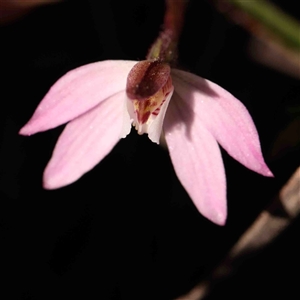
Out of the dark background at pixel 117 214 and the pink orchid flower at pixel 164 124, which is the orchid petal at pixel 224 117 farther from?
the dark background at pixel 117 214

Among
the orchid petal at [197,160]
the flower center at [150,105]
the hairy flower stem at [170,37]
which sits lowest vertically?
the orchid petal at [197,160]

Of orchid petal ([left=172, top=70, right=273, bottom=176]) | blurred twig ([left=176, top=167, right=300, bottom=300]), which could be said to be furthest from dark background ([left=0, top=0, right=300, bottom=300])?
orchid petal ([left=172, top=70, right=273, bottom=176])

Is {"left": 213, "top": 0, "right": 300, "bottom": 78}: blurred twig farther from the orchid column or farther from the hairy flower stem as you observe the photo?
the orchid column

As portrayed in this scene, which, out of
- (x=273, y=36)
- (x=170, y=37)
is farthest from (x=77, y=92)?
(x=273, y=36)

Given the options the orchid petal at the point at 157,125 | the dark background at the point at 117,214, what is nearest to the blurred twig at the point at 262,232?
the dark background at the point at 117,214

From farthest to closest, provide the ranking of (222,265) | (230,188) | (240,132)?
(230,188) < (222,265) < (240,132)

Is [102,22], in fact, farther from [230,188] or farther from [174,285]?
[174,285]

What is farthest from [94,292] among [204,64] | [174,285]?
[204,64]

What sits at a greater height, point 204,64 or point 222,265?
point 204,64
